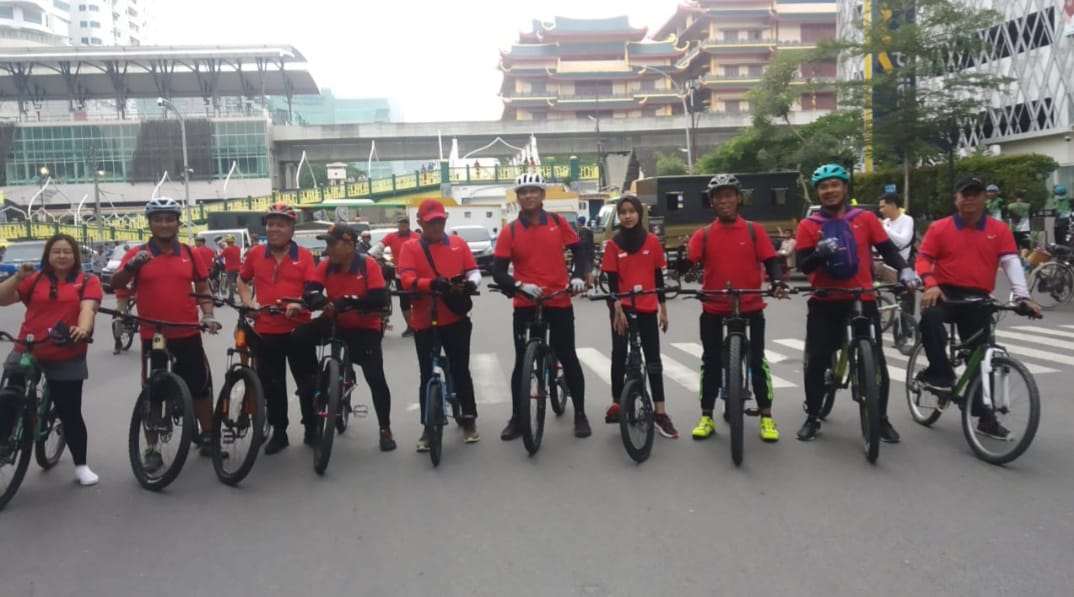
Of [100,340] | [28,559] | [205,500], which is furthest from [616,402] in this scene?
[100,340]

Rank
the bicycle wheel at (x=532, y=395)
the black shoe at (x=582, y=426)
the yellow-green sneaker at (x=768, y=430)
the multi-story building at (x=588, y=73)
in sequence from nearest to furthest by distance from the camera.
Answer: the bicycle wheel at (x=532, y=395), the yellow-green sneaker at (x=768, y=430), the black shoe at (x=582, y=426), the multi-story building at (x=588, y=73)

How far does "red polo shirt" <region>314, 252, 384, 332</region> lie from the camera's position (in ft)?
22.4

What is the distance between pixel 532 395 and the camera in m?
6.55

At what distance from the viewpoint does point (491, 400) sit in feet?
29.7

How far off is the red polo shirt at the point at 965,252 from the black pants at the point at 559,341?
8.15 ft

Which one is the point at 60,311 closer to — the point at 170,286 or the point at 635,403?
A: the point at 170,286

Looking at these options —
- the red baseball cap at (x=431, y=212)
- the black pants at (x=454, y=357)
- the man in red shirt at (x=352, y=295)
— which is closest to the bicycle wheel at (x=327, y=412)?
the man in red shirt at (x=352, y=295)

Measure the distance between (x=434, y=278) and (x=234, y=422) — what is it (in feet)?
5.33

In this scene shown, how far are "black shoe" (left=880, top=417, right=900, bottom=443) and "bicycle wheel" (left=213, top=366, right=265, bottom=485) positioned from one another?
167 inches

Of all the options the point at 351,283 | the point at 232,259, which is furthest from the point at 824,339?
the point at 232,259

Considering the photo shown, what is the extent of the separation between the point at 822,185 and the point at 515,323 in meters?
2.37

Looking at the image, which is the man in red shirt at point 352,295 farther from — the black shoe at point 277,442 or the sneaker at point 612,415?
the sneaker at point 612,415

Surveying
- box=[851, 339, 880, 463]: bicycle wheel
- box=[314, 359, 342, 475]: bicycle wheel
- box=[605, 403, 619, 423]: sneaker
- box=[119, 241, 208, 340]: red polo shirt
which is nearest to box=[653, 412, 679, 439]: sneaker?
box=[605, 403, 619, 423]: sneaker

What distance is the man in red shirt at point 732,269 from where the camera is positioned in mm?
6652
